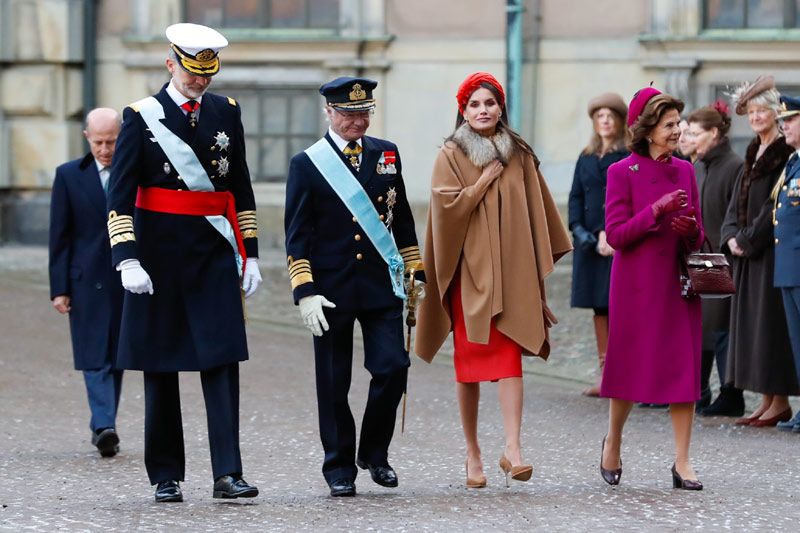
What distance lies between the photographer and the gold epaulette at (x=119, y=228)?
7.41 meters

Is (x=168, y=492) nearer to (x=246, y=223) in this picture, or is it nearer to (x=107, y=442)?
(x=246, y=223)

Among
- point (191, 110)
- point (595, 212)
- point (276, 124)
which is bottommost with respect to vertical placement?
point (595, 212)

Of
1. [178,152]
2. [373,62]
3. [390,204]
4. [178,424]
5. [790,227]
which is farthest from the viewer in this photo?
[373,62]

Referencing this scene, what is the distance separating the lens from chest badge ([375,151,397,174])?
26.0 ft

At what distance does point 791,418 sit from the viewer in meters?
10.5

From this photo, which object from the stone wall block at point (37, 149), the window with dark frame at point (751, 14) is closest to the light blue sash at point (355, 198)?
the window with dark frame at point (751, 14)

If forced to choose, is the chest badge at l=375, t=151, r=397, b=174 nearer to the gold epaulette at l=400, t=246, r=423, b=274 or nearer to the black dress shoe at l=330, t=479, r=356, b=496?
the gold epaulette at l=400, t=246, r=423, b=274

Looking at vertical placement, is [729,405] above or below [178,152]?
below

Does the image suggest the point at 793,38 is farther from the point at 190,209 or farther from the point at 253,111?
the point at 190,209

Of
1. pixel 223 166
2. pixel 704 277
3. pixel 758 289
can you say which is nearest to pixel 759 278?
pixel 758 289

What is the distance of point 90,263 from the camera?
31.5 feet

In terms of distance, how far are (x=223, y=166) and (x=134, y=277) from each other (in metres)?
0.58

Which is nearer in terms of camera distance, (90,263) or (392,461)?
(392,461)

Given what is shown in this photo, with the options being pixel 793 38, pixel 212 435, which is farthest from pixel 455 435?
pixel 793 38
